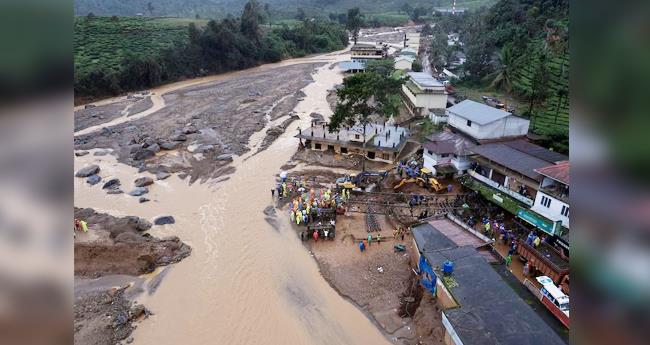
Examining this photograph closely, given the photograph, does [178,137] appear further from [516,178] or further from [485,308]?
[485,308]

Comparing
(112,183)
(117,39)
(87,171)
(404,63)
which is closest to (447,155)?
(112,183)

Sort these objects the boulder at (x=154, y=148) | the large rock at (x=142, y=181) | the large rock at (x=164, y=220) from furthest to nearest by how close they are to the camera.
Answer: the boulder at (x=154, y=148) → the large rock at (x=142, y=181) → the large rock at (x=164, y=220)

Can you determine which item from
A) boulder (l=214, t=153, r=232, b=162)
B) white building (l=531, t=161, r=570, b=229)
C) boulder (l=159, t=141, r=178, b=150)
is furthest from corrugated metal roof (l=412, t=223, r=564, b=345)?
boulder (l=159, t=141, r=178, b=150)

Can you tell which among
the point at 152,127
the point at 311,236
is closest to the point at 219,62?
the point at 152,127

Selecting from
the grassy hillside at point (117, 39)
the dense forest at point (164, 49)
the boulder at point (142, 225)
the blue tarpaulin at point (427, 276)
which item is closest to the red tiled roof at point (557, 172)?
the blue tarpaulin at point (427, 276)

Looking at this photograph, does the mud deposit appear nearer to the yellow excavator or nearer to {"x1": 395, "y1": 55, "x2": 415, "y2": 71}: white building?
the yellow excavator

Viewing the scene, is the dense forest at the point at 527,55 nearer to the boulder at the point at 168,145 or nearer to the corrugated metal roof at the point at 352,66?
the corrugated metal roof at the point at 352,66
